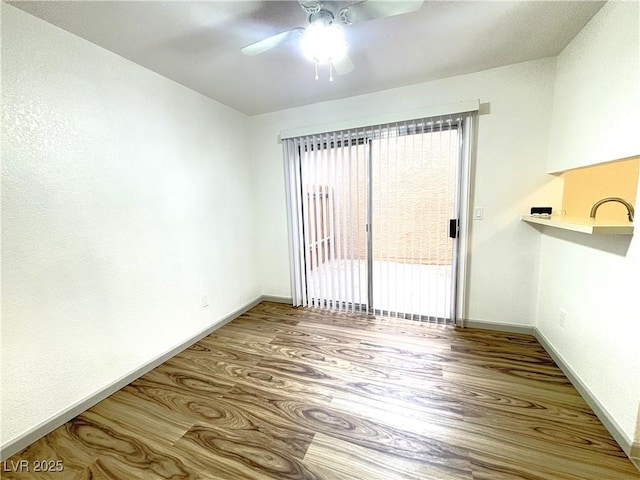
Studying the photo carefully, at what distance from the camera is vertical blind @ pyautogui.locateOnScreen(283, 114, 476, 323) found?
8.09 feet

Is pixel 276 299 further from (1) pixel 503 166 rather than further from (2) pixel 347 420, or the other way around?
(1) pixel 503 166

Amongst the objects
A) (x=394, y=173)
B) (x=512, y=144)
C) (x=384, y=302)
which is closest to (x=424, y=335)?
(x=384, y=302)

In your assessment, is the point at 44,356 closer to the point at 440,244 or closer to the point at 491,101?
the point at 440,244

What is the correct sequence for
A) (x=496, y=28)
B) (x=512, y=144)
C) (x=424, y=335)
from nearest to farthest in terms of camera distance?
(x=496, y=28), (x=512, y=144), (x=424, y=335)

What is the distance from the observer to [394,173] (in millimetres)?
2588

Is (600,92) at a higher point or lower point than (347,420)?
higher

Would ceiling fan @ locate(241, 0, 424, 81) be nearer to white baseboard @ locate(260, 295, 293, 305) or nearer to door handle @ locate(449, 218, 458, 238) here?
door handle @ locate(449, 218, 458, 238)

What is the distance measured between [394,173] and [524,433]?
84.9 inches

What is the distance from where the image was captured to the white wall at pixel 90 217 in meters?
1.40

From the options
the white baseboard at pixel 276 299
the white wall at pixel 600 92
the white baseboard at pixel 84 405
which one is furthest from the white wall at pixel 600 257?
the white baseboard at pixel 84 405

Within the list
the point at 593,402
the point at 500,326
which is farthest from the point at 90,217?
the point at 500,326

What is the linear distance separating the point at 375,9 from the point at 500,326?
2769mm

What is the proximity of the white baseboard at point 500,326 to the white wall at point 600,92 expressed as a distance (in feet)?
4.76

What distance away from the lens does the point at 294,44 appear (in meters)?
1.76
